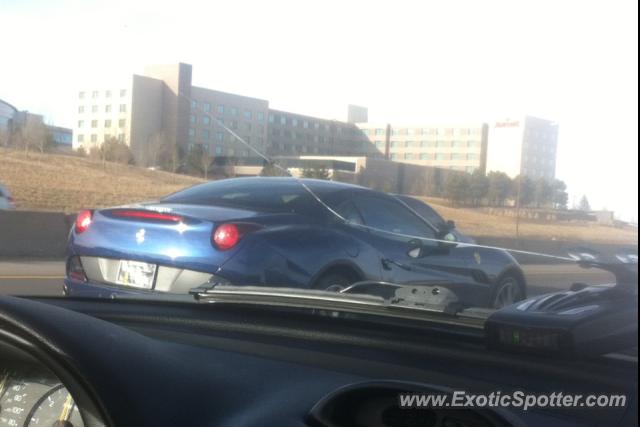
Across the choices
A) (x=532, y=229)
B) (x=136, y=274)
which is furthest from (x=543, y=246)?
(x=136, y=274)

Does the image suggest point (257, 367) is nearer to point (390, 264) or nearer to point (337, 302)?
point (337, 302)

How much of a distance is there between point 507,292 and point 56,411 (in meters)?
1.77

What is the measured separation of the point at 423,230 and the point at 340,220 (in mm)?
961

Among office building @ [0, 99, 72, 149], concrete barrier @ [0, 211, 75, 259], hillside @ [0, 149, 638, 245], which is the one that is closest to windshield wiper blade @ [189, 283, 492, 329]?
hillside @ [0, 149, 638, 245]

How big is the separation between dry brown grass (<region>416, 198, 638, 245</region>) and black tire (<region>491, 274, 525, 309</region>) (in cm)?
20

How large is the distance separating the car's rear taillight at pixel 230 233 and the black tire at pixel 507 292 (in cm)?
188

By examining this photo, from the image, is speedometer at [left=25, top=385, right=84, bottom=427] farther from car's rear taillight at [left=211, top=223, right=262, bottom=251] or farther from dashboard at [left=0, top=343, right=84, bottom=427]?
car's rear taillight at [left=211, top=223, right=262, bottom=251]

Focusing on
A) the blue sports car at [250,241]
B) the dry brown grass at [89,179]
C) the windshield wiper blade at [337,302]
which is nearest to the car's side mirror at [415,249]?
the blue sports car at [250,241]

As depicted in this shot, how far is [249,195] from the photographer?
4.87 m

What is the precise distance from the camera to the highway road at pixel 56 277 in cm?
255

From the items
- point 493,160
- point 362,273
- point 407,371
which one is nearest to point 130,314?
point 407,371

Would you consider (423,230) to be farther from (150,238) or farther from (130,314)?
(150,238)

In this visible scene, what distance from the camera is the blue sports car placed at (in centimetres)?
386

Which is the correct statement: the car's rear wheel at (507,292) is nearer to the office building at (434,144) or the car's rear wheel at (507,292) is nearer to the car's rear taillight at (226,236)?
the office building at (434,144)
